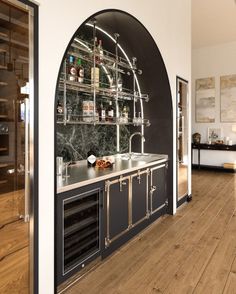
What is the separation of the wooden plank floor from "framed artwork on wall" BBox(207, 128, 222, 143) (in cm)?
399

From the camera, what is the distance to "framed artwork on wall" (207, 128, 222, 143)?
773 cm

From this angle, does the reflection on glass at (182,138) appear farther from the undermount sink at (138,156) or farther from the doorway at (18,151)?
the doorway at (18,151)

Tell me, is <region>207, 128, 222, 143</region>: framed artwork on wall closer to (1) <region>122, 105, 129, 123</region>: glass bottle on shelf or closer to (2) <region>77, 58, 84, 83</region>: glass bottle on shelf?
(1) <region>122, 105, 129, 123</region>: glass bottle on shelf

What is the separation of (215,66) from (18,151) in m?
7.39

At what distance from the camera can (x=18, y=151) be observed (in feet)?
5.87

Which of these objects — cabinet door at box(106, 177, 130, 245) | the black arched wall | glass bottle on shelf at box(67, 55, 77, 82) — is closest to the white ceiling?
the black arched wall

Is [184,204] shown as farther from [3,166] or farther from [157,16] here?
[3,166]

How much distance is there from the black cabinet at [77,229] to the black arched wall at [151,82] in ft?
5.89

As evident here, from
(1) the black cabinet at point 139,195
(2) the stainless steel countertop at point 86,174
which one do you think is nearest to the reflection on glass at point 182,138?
(2) the stainless steel countertop at point 86,174

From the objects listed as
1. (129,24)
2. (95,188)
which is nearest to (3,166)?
(95,188)

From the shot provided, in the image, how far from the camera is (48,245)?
6.26ft

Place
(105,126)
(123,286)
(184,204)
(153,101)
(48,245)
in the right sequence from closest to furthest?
(48,245)
(123,286)
(105,126)
(153,101)
(184,204)

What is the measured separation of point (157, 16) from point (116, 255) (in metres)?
2.98

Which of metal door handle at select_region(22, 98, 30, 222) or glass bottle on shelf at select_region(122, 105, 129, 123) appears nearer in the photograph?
metal door handle at select_region(22, 98, 30, 222)
